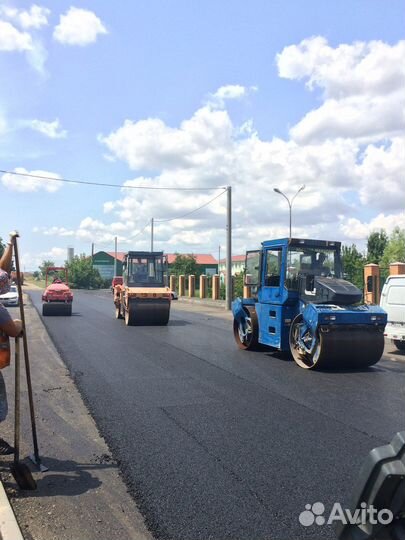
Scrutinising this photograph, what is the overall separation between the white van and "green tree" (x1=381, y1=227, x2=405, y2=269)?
43799 mm

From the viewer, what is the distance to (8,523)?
3.62 meters

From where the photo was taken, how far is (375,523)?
7.57 ft

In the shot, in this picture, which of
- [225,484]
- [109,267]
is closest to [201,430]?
[225,484]

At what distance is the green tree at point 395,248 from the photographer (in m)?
58.0

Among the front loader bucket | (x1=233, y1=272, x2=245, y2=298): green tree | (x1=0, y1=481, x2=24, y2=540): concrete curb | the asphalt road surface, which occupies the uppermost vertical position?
(x1=233, y1=272, x2=245, y2=298): green tree

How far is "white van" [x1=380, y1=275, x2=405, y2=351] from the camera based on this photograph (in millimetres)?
12852

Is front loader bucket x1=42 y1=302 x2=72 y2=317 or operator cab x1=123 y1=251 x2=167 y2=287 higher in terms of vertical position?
operator cab x1=123 y1=251 x2=167 y2=287

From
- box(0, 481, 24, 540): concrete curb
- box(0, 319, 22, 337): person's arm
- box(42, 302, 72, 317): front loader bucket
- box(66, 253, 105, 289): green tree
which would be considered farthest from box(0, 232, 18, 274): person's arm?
box(66, 253, 105, 289): green tree

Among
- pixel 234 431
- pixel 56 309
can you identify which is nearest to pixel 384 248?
pixel 56 309

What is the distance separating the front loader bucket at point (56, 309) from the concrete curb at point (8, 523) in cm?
1915

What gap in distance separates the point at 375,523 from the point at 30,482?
309cm

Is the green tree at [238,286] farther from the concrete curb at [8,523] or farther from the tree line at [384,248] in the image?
the concrete curb at [8,523]

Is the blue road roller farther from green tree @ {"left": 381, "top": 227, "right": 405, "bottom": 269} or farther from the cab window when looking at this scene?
green tree @ {"left": 381, "top": 227, "right": 405, "bottom": 269}

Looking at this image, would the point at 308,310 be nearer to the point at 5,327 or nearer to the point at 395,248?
the point at 5,327
